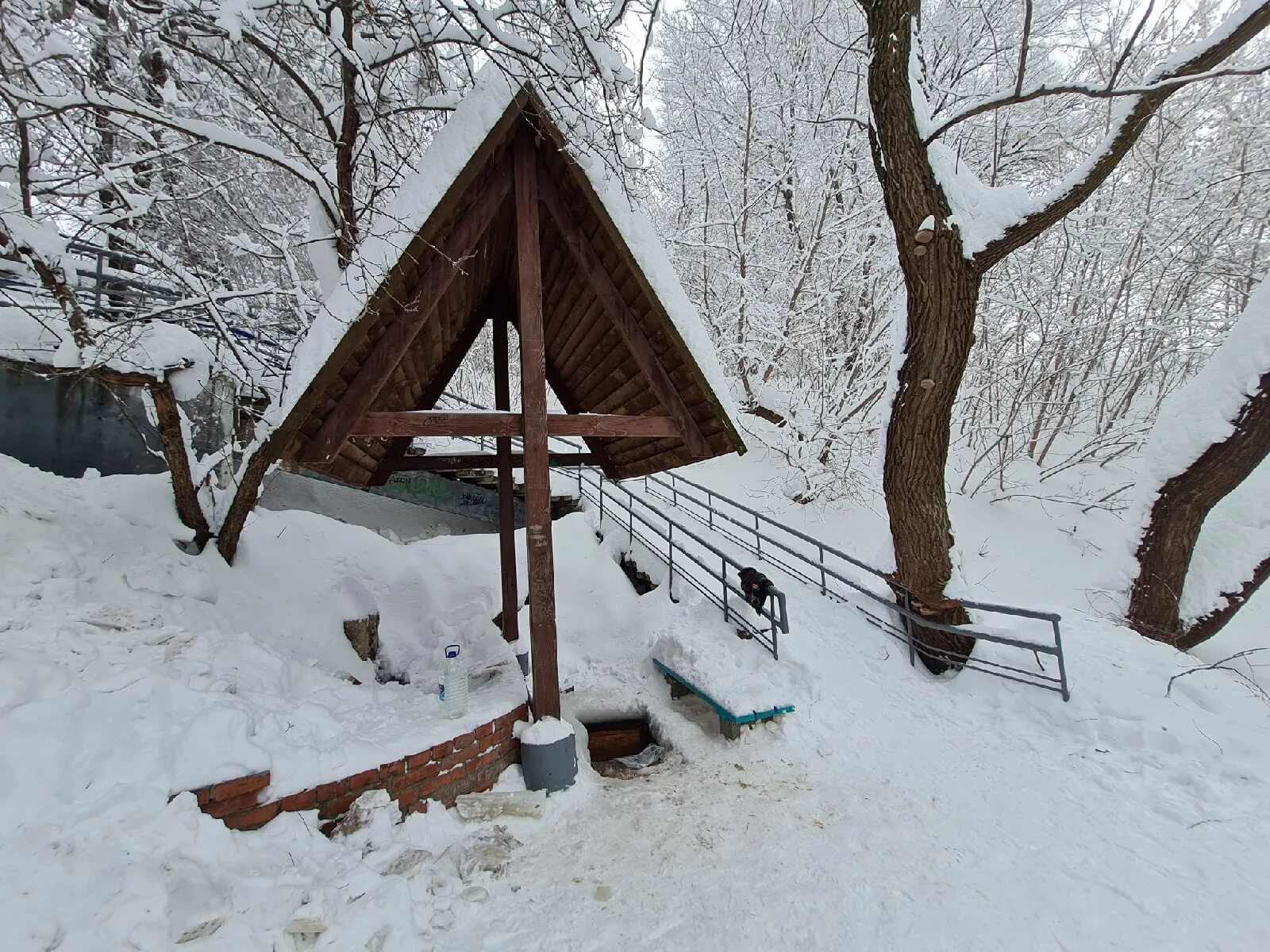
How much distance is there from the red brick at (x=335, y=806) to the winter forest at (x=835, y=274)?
0.85 ft

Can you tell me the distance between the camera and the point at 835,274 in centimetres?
1116

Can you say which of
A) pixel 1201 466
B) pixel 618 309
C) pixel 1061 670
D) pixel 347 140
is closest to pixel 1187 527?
pixel 1201 466

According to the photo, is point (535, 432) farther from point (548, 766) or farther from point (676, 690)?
point (676, 690)

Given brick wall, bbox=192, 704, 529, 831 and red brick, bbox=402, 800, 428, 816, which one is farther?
red brick, bbox=402, 800, 428, 816

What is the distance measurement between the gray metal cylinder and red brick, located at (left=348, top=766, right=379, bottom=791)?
986 mm

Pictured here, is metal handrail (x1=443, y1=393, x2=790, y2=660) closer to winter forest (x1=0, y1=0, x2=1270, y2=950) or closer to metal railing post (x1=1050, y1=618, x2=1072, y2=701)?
winter forest (x1=0, y1=0, x2=1270, y2=950)

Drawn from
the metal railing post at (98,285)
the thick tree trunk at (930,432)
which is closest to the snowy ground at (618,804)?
the thick tree trunk at (930,432)

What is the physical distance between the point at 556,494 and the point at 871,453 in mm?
6526

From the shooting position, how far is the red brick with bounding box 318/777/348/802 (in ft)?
9.53

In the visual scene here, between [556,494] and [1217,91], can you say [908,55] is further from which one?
[1217,91]

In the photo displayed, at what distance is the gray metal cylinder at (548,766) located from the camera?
12.3 feet

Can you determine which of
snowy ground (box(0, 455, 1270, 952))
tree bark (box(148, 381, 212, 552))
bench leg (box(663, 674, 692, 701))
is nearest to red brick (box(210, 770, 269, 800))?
snowy ground (box(0, 455, 1270, 952))

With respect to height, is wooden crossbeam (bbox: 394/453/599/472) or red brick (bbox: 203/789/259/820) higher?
wooden crossbeam (bbox: 394/453/599/472)

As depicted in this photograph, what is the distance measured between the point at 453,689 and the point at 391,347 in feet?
7.98
